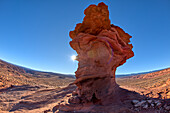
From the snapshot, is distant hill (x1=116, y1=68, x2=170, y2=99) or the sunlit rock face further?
distant hill (x1=116, y1=68, x2=170, y2=99)

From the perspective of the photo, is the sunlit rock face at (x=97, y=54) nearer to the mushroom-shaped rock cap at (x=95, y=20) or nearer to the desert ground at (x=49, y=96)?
the mushroom-shaped rock cap at (x=95, y=20)

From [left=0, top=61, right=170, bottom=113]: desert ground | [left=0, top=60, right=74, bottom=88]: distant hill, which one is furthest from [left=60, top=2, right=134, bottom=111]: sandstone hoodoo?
[left=0, top=60, right=74, bottom=88]: distant hill

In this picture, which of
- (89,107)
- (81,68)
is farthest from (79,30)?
(89,107)

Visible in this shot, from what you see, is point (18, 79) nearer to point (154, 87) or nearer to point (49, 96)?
point (49, 96)

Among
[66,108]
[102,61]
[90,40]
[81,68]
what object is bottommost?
[66,108]

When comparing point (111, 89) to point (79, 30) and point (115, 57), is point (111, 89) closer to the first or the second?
point (115, 57)

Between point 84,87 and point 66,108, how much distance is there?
70.9 inches

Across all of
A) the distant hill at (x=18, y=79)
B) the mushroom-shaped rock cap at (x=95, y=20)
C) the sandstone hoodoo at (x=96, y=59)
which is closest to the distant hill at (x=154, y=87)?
the sandstone hoodoo at (x=96, y=59)

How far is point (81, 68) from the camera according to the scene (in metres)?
7.25

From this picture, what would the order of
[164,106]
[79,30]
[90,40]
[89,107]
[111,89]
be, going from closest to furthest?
1. [164,106]
2. [89,107]
3. [111,89]
4. [90,40]
5. [79,30]

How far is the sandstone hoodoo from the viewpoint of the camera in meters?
6.27

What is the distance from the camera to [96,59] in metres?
6.86

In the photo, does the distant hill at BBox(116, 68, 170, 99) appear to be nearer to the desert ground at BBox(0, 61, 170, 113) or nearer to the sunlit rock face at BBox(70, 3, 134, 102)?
the desert ground at BBox(0, 61, 170, 113)

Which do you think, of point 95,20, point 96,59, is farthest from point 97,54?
point 95,20
